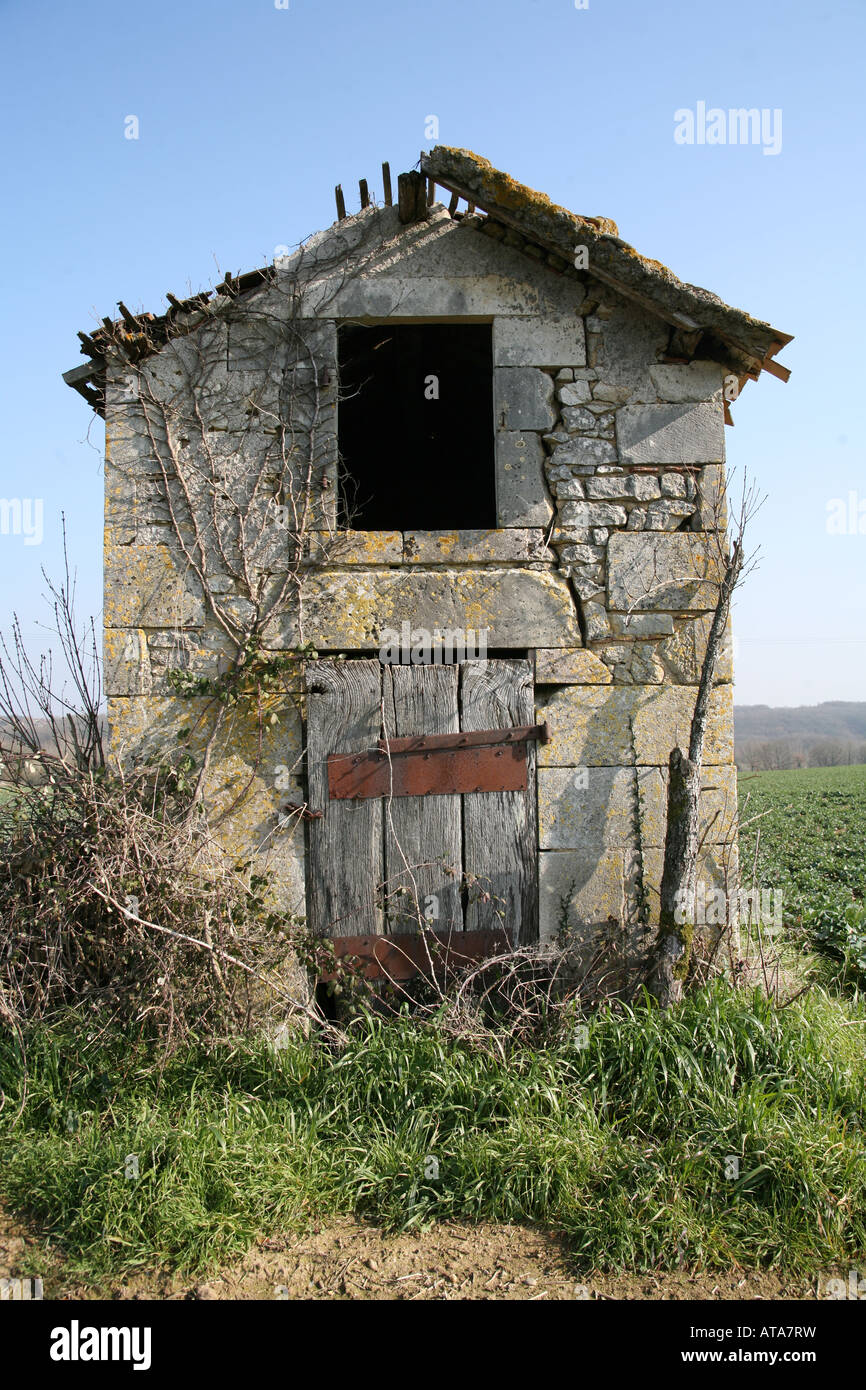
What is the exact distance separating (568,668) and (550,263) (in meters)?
2.29

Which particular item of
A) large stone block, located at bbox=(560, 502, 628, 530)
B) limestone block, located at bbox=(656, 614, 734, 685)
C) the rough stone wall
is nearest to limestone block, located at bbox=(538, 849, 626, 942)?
the rough stone wall

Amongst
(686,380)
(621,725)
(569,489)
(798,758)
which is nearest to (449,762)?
(621,725)

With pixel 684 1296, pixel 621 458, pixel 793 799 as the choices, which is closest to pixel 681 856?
pixel 684 1296

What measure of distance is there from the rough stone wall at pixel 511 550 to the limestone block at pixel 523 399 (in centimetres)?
1

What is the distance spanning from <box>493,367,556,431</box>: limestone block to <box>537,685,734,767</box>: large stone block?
1489 millimetres

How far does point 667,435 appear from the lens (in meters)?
4.72

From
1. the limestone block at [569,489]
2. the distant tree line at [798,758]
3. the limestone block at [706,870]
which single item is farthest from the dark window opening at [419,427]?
the distant tree line at [798,758]

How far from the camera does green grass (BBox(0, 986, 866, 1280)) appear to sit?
3.27 m

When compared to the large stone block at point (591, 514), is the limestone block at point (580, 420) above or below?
above

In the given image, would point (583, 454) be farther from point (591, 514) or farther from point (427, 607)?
point (427, 607)

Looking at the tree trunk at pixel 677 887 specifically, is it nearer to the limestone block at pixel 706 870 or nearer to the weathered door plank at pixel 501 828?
the limestone block at pixel 706 870

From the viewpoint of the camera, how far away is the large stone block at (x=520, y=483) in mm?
4625

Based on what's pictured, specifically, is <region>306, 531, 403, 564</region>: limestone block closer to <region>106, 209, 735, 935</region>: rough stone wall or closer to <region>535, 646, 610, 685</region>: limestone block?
<region>106, 209, 735, 935</region>: rough stone wall

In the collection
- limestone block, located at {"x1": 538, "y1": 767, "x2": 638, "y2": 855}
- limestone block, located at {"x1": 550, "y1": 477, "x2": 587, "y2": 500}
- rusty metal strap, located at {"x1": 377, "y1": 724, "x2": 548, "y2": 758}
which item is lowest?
limestone block, located at {"x1": 538, "y1": 767, "x2": 638, "y2": 855}
